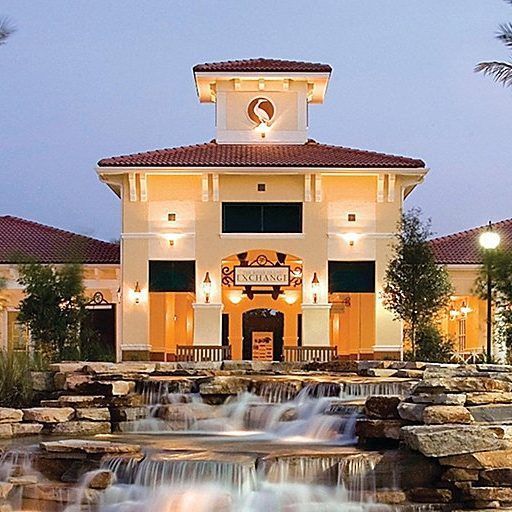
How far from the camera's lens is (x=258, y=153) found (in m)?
29.3

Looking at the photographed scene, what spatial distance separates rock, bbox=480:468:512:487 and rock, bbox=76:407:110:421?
7053 millimetres

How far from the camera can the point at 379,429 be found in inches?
557

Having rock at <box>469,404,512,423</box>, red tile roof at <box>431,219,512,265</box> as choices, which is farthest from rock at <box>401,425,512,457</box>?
red tile roof at <box>431,219,512,265</box>

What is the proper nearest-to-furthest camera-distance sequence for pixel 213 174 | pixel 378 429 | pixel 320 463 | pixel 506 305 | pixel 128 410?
1. pixel 320 463
2. pixel 378 429
3. pixel 128 410
4. pixel 506 305
5. pixel 213 174

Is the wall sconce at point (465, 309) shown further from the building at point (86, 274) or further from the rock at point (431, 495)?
the rock at point (431, 495)

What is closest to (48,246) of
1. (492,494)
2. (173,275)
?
(173,275)

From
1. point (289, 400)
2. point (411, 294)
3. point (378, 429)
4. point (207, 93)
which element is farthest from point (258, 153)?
point (378, 429)

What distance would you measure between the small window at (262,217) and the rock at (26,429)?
43.4 feet

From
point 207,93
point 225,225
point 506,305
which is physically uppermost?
point 207,93

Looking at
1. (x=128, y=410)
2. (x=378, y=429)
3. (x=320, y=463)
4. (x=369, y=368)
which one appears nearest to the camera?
(x=320, y=463)

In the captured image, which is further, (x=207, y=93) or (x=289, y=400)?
(x=207, y=93)

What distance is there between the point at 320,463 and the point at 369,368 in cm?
933

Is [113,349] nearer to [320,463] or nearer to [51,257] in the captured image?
[51,257]

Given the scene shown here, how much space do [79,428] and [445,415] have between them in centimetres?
623
